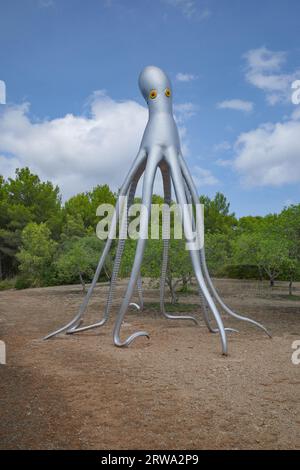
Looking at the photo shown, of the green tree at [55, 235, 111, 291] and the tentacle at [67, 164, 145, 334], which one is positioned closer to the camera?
the tentacle at [67, 164, 145, 334]

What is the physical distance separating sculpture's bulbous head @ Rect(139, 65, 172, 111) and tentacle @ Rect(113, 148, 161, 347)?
1.02 m

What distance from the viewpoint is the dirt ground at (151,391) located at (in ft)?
12.2

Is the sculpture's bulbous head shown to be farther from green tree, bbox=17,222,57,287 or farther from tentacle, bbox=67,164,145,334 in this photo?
green tree, bbox=17,222,57,287

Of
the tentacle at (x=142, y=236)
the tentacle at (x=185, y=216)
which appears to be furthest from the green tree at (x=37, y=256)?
the tentacle at (x=185, y=216)

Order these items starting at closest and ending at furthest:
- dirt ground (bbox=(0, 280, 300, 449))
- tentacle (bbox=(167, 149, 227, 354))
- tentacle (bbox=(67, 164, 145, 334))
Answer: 1. dirt ground (bbox=(0, 280, 300, 449))
2. tentacle (bbox=(167, 149, 227, 354))
3. tentacle (bbox=(67, 164, 145, 334))

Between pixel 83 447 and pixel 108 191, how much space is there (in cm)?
3258

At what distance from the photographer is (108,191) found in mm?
35469

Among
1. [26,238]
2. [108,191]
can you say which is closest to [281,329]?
[26,238]

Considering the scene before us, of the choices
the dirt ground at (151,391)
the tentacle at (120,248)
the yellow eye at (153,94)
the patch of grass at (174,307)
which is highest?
the yellow eye at (153,94)

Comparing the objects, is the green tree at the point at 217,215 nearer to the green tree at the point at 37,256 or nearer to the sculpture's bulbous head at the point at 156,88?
the green tree at the point at 37,256

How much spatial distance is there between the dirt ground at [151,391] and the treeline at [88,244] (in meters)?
4.07

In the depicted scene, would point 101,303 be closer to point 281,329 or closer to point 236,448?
point 281,329

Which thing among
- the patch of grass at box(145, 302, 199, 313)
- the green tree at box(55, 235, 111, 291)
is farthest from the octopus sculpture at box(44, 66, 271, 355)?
the green tree at box(55, 235, 111, 291)

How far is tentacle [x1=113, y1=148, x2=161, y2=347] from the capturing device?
6.77 metres
